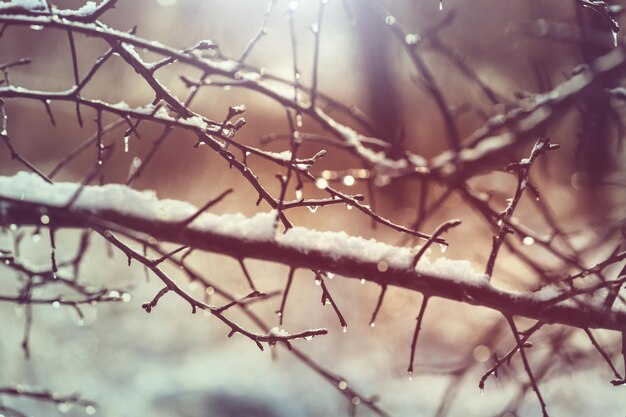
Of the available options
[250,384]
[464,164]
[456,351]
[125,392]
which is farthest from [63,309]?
[464,164]

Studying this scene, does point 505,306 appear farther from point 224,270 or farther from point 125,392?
point 224,270

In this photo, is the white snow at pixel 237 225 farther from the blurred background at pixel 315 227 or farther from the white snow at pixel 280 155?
the blurred background at pixel 315 227

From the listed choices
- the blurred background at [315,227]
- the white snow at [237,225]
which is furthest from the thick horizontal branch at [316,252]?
the blurred background at [315,227]

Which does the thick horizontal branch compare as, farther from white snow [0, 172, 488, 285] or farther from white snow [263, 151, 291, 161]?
white snow [263, 151, 291, 161]

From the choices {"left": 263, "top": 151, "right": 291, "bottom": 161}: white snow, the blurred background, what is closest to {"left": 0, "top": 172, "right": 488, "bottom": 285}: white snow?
{"left": 263, "top": 151, "right": 291, "bottom": 161}: white snow

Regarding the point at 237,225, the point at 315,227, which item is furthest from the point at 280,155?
the point at 315,227

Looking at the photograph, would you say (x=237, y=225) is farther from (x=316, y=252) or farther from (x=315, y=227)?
(x=315, y=227)

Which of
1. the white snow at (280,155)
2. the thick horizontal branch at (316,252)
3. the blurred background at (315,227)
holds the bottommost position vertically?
the thick horizontal branch at (316,252)
